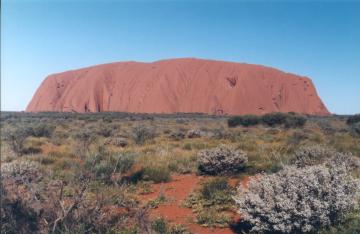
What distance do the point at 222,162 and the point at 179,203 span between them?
2.36 metres

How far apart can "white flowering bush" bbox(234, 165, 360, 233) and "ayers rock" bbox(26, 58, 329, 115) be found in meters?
74.2

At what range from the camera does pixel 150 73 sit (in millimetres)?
91375

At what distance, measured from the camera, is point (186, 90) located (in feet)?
282

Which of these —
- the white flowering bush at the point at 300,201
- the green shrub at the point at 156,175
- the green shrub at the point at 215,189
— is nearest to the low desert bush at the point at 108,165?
the green shrub at the point at 156,175

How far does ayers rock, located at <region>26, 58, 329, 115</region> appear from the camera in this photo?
82.3 metres

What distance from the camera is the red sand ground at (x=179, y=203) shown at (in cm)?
547

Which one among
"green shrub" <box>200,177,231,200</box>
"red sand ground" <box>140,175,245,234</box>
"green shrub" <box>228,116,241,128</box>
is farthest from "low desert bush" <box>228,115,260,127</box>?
"green shrub" <box>200,177,231,200</box>

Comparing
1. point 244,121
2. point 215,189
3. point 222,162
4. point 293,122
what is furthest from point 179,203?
point 244,121

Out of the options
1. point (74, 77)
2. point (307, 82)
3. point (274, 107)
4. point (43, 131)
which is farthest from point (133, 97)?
point (43, 131)

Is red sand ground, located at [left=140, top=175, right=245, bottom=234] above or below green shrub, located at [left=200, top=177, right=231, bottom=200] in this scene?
below

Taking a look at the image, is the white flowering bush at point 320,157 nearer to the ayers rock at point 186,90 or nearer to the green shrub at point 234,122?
the green shrub at point 234,122

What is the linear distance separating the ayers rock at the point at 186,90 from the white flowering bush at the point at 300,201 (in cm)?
7423

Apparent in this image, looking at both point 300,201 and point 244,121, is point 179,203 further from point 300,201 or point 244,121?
point 244,121

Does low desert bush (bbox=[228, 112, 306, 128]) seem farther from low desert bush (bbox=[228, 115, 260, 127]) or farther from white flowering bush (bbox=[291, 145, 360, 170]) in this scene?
white flowering bush (bbox=[291, 145, 360, 170])
